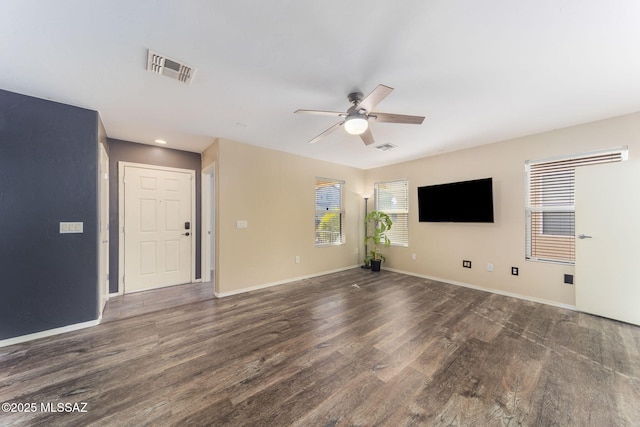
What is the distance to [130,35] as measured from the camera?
1570mm

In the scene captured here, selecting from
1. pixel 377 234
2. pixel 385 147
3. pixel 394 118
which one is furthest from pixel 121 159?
pixel 377 234

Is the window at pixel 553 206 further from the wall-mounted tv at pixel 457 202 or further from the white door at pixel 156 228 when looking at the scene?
the white door at pixel 156 228

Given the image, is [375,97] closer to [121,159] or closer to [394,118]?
[394,118]

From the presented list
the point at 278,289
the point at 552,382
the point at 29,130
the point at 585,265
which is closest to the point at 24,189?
the point at 29,130

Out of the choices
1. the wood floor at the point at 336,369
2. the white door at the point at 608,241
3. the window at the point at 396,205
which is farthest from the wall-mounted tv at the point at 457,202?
the wood floor at the point at 336,369

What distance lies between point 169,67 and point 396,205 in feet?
15.1

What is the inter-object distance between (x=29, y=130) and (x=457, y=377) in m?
4.59

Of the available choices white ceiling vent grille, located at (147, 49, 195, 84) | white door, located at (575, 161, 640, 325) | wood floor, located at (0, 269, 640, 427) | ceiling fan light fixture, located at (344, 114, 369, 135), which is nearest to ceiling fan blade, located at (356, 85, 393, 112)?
ceiling fan light fixture, located at (344, 114, 369, 135)

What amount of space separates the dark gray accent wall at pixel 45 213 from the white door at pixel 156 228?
1.24 m

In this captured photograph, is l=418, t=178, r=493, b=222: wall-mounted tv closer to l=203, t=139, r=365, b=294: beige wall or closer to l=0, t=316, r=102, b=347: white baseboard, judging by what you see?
l=203, t=139, r=365, b=294: beige wall

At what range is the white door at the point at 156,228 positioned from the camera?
12.5 feet

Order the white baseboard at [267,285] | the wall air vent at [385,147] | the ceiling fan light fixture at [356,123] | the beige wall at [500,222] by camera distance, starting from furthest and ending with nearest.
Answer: the wall air vent at [385,147]
the white baseboard at [267,285]
the beige wall at [500,222]
the ceiling fan light fixture at [356,123]

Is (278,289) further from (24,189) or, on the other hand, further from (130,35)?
(130,35)

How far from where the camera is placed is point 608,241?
2.80 m
